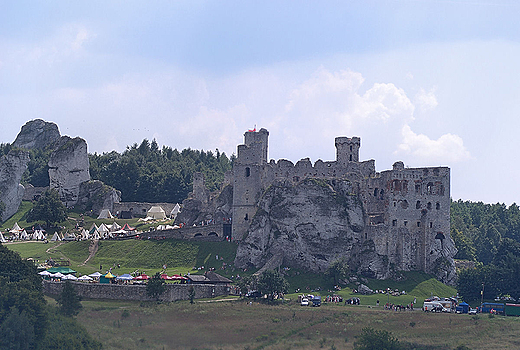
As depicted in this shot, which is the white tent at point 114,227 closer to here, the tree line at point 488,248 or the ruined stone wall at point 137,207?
the ruined stone wall at point 137,207

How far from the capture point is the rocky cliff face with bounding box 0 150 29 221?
127 m

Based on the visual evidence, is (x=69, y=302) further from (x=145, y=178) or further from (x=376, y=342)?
(x=145, y=178)

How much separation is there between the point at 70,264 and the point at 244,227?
2572 centimetres

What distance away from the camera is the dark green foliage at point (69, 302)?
2432 inches

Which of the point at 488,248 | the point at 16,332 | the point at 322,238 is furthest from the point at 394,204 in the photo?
the point at 16,332

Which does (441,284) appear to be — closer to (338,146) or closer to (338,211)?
(338,211)

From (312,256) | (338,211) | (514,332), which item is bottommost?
(514,332)

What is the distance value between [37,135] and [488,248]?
379ft

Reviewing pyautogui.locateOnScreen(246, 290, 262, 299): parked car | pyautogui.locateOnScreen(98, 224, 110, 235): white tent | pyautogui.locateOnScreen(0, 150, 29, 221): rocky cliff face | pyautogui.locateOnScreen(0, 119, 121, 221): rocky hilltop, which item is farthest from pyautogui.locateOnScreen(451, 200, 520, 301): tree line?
pyautogui.locateOnScreen(0, 150, 29, 221): rocky cliff face

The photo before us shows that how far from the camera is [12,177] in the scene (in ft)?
423

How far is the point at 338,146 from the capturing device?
100m

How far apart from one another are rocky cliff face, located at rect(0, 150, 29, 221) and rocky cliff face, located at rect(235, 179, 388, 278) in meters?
58.2

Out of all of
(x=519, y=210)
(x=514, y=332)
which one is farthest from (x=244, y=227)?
(x=519, y=210)

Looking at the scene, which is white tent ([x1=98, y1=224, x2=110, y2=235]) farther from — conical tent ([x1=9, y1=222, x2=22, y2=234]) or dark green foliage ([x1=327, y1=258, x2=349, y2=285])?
dark green foliage ([x1=327, y1=258, x2=349, y2=285])
